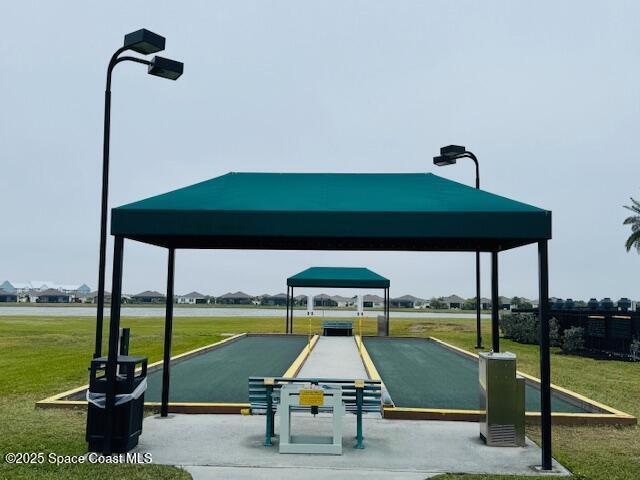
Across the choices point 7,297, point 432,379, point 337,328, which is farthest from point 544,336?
point 7,297

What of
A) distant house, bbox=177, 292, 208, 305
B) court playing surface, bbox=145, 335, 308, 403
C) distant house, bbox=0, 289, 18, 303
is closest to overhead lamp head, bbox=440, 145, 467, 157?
court playing surface, bbox=145, 335, 308, 403

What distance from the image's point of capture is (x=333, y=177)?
8.28 m

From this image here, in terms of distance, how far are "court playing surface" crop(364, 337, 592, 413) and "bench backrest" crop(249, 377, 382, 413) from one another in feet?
7.61

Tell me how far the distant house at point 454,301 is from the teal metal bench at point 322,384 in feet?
395

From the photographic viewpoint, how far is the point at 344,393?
275 inches

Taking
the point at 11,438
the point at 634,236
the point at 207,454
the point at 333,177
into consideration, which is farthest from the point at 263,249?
the point at 634,236

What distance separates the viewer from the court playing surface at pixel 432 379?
948 cm

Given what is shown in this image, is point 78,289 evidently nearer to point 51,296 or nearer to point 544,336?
point 51,296

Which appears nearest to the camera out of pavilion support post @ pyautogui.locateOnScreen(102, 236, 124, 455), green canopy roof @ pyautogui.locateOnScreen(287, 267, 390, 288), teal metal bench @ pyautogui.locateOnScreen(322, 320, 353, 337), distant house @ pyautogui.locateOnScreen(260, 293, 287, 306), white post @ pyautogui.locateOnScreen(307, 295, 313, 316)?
pavilion support post @ pyautogui.locateOnScreen(102, 236, 124, 455)

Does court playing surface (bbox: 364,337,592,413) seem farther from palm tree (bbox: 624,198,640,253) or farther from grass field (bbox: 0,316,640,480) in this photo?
palm tree (bbox: 624,198,640,253)

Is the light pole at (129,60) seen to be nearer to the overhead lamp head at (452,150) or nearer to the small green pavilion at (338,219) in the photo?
the small green pavilion at (338,219)

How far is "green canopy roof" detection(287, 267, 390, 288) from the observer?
2345 cm

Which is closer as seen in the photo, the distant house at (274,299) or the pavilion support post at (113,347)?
the pavilion support post at (113,347)

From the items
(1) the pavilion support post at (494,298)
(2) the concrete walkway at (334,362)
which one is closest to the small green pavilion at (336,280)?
(2) the concrete walkway at (334,362)
